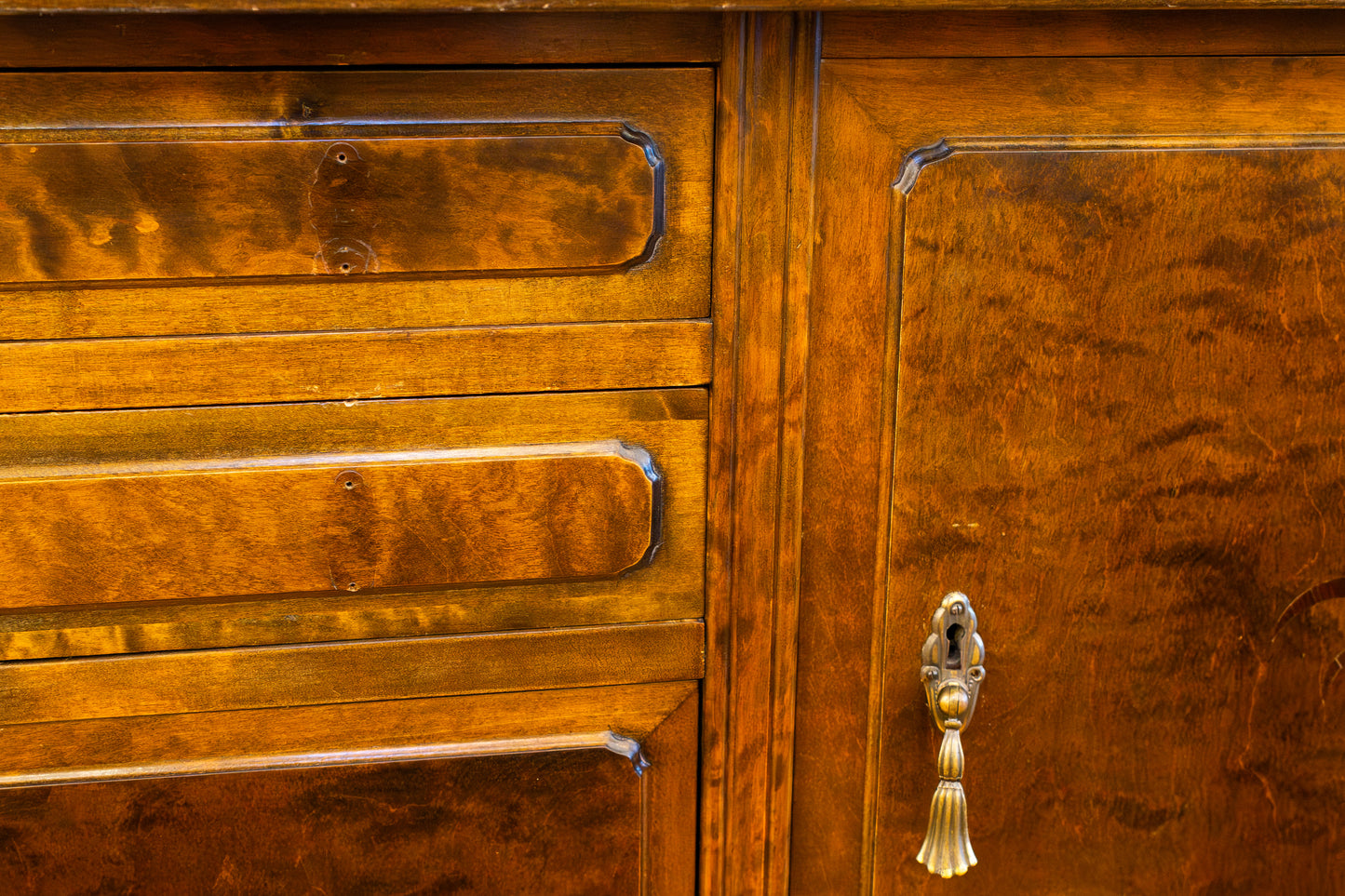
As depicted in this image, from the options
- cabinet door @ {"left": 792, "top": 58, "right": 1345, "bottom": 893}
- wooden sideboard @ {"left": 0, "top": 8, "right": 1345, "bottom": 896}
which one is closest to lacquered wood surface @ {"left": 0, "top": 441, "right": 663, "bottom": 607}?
wooden sideboard @ {"left": 0, "top": 8, "right": 1345, "bottom": 896}

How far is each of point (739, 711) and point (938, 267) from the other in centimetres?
24

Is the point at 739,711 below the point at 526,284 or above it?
below

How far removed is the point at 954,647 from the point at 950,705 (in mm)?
30

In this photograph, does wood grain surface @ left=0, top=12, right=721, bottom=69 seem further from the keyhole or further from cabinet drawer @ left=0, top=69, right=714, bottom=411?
the keyhole

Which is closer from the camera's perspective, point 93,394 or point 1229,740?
point 93,394

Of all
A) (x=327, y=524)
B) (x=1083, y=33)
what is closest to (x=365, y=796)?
(x=327, y=524)

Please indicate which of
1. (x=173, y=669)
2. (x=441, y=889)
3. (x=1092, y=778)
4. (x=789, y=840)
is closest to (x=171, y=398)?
(x=173, y=669)

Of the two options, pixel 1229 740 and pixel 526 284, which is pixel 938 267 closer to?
pixel 526 284

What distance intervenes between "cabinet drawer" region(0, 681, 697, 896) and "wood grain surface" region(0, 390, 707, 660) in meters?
0.04

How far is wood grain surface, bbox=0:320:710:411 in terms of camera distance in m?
0.48

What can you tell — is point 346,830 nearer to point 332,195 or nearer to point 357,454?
point 357,454

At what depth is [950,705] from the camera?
1.82 ft

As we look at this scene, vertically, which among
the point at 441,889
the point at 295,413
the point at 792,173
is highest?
the point at 792,173

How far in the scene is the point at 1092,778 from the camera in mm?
585
